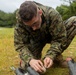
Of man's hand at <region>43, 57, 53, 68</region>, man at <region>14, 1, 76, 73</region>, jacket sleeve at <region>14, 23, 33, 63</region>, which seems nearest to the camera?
man's hand at <region>43, 57, 53, 68</region>

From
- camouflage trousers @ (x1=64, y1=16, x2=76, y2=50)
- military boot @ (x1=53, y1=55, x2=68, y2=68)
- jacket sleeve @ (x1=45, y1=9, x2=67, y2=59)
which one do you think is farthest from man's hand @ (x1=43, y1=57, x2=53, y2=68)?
military boot @ (x1=53, y1=55, x2=68, y2=68)

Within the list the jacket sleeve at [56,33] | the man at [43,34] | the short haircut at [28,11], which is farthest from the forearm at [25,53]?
the short haircut at [28,11]

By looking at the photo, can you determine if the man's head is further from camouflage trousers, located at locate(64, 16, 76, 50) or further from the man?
camouflage trousers, located at locate(64, 16, 76, 50)

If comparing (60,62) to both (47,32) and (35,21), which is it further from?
(35,21)

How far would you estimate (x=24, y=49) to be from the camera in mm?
4535

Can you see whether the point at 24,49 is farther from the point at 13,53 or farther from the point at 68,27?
the point at 13,53

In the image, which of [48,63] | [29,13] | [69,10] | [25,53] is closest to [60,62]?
[25,53]

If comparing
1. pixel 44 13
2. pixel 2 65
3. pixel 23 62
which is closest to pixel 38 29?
pixel 44 13

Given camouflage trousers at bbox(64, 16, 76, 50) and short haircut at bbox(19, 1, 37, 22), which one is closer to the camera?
short haircut at bbox(19, 1, 37, 22)

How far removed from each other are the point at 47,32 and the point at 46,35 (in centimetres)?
12

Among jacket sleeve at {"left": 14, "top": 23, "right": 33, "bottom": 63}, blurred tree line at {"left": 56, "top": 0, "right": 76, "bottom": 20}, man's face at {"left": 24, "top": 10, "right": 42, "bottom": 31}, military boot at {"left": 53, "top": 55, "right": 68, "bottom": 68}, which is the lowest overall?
blurred tree line at {"left": 56, "top": 0, "right": 76, "bottom": 20}

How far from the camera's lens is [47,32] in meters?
4.70

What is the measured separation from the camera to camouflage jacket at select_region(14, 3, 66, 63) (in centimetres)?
442

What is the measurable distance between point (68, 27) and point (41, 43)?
536 millimetres
